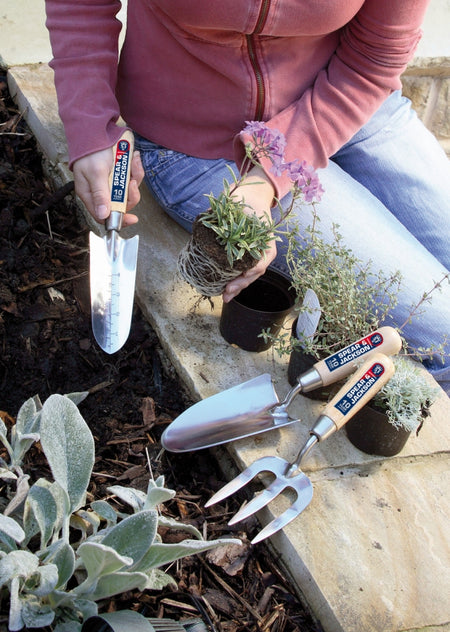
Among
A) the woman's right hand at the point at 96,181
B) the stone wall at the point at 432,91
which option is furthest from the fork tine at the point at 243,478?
the stone wall at the point at 432,91

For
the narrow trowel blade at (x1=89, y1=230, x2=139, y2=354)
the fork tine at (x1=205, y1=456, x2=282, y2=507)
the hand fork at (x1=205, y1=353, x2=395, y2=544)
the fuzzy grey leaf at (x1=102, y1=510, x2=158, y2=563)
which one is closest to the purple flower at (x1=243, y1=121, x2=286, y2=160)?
the narrow trowel blade at (x1=89, y1=230, x2=139, y2=354)

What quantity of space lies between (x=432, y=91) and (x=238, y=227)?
1914 mm

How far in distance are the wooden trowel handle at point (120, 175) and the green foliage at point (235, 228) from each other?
0.76 feet

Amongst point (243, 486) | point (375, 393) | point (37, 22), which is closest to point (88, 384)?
point (243, 486)

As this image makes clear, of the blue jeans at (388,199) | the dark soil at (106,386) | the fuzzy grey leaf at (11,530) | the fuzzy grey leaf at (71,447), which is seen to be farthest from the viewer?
the blue jeans at (388,199)

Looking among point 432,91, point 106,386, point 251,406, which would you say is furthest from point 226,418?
point 432,91

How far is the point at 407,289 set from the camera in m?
1.65

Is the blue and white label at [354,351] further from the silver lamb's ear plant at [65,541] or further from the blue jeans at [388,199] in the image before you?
the silver lamb's ear plant at [65,541]

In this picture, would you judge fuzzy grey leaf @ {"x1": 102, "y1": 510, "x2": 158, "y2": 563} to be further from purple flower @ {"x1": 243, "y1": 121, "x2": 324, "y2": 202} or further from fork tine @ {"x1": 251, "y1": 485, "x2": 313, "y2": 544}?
purple flower @ {"x1": 243, "y1": 121, "x2": 324, "y2": 202}

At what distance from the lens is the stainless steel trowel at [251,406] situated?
1.30 meters

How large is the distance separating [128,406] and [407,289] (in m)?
0.81

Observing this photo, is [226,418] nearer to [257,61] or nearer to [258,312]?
[258,312]

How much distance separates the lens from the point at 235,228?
1.32 m

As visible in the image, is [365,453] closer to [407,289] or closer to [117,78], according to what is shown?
[407,289]
